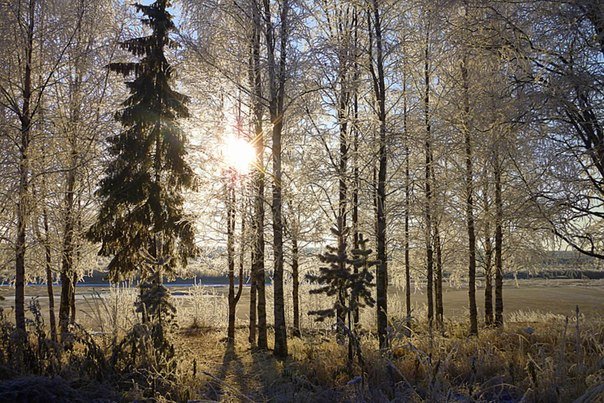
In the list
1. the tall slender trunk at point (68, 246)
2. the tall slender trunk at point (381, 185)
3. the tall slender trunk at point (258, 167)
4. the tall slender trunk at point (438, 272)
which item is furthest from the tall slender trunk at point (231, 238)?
the tall slender trunk at point (438, 272)

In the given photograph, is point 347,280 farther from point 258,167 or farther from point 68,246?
point 68,246

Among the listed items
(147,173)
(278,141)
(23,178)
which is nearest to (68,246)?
(23,178)

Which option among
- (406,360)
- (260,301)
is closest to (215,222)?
(260,301)

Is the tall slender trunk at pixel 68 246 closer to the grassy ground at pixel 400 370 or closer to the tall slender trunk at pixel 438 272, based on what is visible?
the grassy ground at pixel 400 370

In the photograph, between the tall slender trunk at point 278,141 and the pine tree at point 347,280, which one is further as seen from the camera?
the tall slender trunk at point 278,141

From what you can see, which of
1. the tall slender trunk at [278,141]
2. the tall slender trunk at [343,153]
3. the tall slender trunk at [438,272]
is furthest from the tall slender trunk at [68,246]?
the tall slender trunk at [438,272]

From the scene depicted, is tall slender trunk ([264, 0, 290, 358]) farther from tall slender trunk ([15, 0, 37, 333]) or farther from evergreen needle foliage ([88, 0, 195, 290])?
tall slender trunk ([15, 0, 37, 333])

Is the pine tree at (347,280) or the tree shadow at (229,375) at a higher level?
the pine tree at (347,280)

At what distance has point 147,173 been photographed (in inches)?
485

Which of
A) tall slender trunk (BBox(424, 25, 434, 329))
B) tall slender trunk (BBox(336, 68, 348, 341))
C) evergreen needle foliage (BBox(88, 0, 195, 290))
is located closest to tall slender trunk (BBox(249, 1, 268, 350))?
tall slender trunk (BBox(336, 68, 348, 341))

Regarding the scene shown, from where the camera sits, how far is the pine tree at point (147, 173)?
11836 mm

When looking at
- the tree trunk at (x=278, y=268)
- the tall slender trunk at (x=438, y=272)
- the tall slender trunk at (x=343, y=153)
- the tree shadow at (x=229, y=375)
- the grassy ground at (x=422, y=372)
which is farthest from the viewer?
the tall slender trunk at (x=438, y=272)

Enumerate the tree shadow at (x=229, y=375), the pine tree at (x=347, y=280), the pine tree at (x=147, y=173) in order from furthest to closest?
the pine tree at (x=147, y=173) < the pine tree at (x=347, y=280) < the tree shadow at (x=229, y=375)

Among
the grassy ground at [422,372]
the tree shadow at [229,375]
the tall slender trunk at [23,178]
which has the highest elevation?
the tall slender trunk at [23,178]
